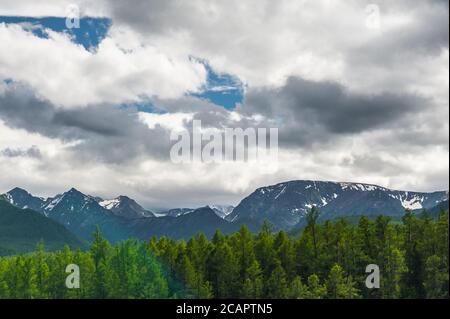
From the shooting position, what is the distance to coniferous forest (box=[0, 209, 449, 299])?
90875mm

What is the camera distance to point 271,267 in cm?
10294

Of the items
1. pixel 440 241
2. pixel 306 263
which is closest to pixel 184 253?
pixel 306 263

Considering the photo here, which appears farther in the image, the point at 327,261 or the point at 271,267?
the point at 271,267

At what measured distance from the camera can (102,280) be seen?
10250cm

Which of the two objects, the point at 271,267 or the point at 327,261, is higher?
the point at 327,261

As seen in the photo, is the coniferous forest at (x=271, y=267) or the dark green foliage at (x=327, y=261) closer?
the dark green foliage at (x=327, y=261)

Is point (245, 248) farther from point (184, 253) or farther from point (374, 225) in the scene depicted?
point (374, 225)

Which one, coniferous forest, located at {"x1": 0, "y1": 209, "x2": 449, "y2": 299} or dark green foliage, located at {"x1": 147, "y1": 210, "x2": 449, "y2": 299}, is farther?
coniferous forest, located at {"x1": 0, "y1": 209, "x2": 449, "y2": 299}

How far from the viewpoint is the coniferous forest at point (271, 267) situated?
90.9 meters
